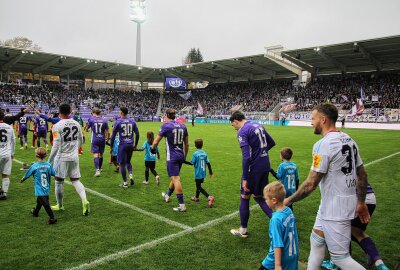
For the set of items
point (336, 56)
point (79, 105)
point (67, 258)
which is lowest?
point (67, 258)

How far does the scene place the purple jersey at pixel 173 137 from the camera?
251 inches

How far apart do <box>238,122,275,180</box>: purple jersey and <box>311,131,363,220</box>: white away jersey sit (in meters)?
1.88

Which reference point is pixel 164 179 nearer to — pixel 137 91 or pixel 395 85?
pixel 395 85

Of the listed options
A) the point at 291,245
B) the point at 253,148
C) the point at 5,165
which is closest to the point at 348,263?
the point at 291,245

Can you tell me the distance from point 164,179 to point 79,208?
131 inches

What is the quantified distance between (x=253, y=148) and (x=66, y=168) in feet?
12.6

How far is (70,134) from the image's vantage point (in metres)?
6.12

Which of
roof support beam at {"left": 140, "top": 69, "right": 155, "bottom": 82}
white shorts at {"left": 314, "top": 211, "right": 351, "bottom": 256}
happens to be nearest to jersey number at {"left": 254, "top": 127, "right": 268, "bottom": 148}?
white shorts at {"left": 314, "top": 211, "right": 351, "bottom": 256}

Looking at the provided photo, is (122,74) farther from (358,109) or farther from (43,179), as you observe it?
(43,179)

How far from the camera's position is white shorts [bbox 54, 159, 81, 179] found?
20.0 feet

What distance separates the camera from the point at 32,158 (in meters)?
12.9

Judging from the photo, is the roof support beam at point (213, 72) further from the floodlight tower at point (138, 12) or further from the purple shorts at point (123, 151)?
the purple shorts at point (123, 151)

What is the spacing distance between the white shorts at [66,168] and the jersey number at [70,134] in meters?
0.46

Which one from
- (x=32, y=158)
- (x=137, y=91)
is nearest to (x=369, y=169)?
(x=32, y=158)
